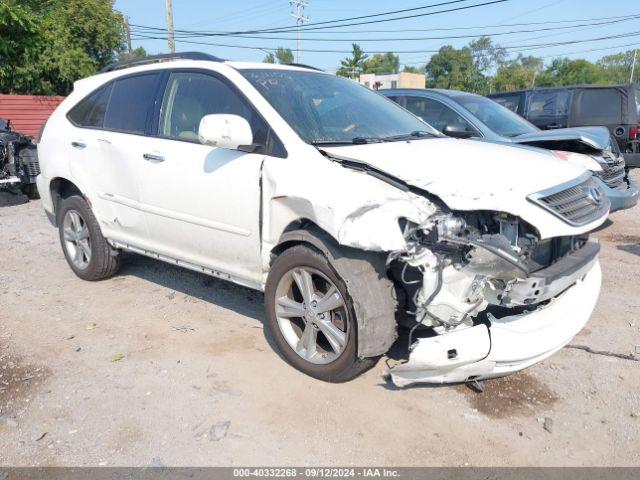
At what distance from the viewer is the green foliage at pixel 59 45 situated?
2225 centimetres

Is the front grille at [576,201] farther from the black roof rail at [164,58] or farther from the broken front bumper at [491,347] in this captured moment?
the black roof rail at [164,58]

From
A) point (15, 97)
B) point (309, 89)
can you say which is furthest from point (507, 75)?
point (309, 89)

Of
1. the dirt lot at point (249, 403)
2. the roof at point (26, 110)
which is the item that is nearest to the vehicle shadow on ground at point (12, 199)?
the dirt lot at point (249, 403)

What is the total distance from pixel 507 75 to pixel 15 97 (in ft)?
224

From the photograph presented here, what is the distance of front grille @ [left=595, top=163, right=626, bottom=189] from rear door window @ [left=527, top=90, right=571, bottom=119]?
449 centimetres

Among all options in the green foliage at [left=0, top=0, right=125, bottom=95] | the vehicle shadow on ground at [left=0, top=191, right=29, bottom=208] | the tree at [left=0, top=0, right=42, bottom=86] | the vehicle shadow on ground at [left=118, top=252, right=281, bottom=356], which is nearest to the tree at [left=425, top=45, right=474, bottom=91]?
the green foliage at [left=0, top=0, right=125, bottom=95]

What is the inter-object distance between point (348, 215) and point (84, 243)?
10.9 feet

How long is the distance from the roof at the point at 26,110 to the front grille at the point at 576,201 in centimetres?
2090

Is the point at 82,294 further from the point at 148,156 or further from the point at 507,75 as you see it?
the point at 507,75

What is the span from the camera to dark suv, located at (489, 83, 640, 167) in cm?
1052

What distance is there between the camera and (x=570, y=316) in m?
A: 3.21

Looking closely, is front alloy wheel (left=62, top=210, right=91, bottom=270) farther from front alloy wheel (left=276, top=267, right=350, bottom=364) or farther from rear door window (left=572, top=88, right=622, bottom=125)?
rear door window (left=572, top=88, right=622, bottom=125)

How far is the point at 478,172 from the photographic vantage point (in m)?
3.06

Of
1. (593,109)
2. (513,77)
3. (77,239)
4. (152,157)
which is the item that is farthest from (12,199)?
(513,77)
